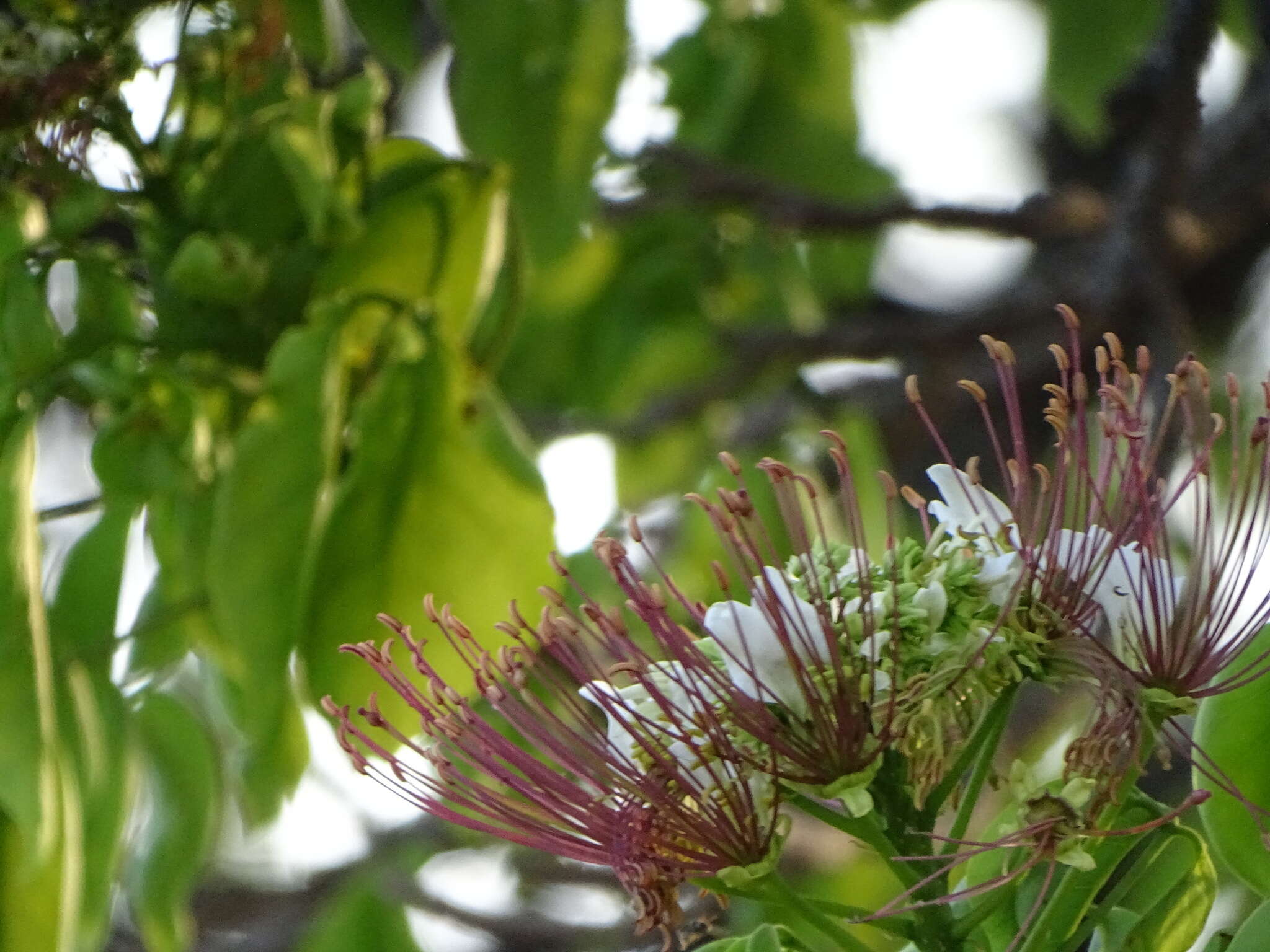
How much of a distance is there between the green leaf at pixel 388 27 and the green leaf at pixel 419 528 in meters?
0.26

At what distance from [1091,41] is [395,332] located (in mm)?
522

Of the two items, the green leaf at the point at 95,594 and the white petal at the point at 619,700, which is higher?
the green leaf at the point at 95,594

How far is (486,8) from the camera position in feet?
3.00

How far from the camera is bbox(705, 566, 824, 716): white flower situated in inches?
18.0

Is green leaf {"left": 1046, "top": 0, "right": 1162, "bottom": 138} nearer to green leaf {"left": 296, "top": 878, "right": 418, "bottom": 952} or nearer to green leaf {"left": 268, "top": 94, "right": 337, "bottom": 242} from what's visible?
green leaf {"left": 268, "top": 94, "right": 337, "bottom": 242}

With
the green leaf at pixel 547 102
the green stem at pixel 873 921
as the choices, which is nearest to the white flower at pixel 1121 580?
the green stem at pixel 873 921

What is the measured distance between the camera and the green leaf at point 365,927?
0.99m

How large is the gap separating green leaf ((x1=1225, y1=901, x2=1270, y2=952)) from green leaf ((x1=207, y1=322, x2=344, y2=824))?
42cm

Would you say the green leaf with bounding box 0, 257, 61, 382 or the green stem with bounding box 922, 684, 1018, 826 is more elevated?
the green leaf with bounding box 0, 257, 61, 382

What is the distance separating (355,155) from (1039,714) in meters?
0.72

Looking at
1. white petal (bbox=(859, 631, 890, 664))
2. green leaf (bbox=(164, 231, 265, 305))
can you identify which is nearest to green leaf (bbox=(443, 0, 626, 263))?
green leaf (bbox=(164, 231, 265, 305))

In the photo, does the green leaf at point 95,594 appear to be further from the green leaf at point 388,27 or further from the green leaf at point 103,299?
the green leaf at point 388,27

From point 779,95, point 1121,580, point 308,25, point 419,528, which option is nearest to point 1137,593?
point 1121,580

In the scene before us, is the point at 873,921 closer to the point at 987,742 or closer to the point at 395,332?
the point at 987,742
